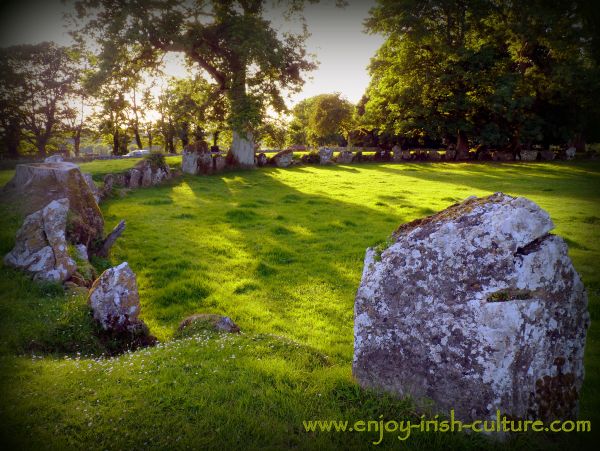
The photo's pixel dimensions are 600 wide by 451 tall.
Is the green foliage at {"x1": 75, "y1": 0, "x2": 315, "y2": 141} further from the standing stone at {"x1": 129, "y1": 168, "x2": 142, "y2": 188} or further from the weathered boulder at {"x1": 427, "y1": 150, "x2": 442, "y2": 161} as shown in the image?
the weathered boulder at {"x1": 427, "y1": 150, "x2": 442, "y2": 161}

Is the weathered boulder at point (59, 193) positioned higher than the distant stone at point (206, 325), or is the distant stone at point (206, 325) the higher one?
the weathered boulder at point (59, 193)

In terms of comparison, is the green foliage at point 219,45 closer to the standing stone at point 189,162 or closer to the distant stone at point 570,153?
the standing stone at point 189,162

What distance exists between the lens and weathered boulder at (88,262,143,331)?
21.0 feet

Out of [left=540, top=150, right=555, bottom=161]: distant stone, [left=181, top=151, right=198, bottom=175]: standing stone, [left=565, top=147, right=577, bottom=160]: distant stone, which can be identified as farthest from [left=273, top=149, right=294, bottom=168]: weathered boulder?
[left=565, top=147, right=577, bottom=160]: distant stone

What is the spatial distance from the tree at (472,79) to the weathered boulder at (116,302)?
36024mm

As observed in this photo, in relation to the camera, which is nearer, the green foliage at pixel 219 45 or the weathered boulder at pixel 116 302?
the weathered boulder at pixel 116 302

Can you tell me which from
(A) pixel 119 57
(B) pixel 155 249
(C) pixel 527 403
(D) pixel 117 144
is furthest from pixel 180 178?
(D) pixel 117 144

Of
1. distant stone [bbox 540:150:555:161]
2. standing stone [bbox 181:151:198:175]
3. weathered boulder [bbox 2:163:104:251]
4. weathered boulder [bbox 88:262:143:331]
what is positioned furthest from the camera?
distant stone [bbox 540:150:555:161]

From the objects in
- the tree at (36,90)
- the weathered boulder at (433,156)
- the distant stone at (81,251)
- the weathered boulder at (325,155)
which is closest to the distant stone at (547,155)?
the weathered boulder at (433,156)

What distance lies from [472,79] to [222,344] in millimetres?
42485

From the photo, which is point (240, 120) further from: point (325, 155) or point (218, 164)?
point (325, 155)

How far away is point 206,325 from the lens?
633 cm

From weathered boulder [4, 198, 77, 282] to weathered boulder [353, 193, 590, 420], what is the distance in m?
7.28

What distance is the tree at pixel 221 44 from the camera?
2402 cm
